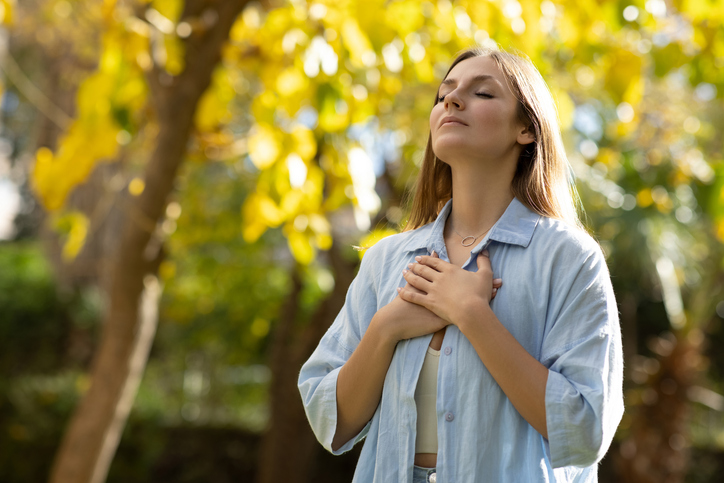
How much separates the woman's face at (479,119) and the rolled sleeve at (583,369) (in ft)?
0.86

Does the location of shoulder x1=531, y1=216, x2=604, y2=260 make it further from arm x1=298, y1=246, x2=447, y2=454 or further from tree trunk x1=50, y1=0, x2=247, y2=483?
tree trunk x1=50, y1=0, x2=247, y2=483

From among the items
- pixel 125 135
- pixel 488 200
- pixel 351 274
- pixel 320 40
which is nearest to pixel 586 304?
pixel 488 200

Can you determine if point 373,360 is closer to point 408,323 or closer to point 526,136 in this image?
point 408,323

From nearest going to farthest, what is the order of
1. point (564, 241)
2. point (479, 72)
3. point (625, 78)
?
point (564, 241) < point (479, 72) < point (625, 78)

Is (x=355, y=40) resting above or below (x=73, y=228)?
above

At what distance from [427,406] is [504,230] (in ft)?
1.08

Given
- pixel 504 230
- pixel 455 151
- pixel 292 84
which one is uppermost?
pixel 292 84

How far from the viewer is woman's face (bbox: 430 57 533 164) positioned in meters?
1.21

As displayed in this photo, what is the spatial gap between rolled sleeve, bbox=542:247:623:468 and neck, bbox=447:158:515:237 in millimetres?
207

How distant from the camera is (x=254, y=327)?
21.1ft

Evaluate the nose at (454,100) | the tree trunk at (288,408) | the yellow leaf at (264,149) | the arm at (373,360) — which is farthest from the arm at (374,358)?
the tree trunk at (288,408)

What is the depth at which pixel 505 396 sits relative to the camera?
1097 mm

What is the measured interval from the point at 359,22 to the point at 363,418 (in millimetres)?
1315


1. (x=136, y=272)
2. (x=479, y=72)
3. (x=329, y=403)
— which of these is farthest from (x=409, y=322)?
(x=136, y=272)
